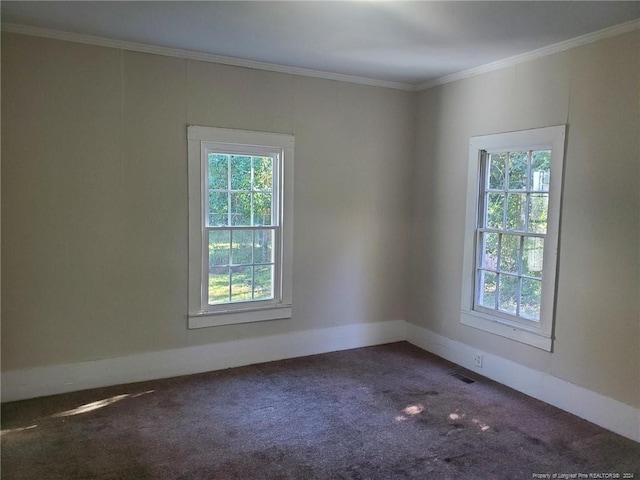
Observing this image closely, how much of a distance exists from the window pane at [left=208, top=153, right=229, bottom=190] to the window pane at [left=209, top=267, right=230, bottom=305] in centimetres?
72

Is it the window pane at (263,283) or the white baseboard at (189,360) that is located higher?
the window pane at (263,283)

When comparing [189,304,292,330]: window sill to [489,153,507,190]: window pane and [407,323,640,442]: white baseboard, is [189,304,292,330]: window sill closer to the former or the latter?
[407,323,640,442]: white baseboard

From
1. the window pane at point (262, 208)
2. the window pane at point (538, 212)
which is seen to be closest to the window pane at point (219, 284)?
the window pane at point (262, 208)

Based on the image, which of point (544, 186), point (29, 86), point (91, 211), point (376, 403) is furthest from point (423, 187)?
point (29, 86)

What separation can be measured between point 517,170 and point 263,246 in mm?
2257

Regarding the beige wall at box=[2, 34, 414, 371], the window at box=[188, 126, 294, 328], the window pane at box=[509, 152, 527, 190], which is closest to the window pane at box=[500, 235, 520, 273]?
the window pane at box=[509, 152, 527, 190]

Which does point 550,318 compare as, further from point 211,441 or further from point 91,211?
point 91,211

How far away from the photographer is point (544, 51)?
365cm

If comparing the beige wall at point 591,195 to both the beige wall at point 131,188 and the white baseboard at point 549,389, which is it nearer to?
the white baseboard at point 549,389

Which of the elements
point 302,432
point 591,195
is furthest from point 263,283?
point 591,195

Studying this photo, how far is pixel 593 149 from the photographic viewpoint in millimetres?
3377

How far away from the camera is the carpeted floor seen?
275 cm

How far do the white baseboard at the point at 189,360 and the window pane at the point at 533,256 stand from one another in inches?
64.4

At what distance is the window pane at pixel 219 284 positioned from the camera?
425cm
